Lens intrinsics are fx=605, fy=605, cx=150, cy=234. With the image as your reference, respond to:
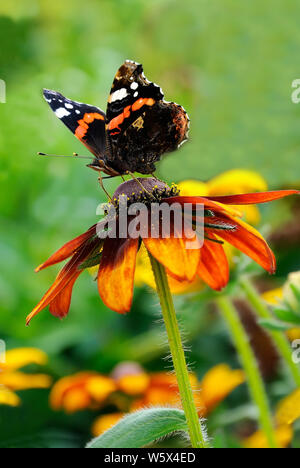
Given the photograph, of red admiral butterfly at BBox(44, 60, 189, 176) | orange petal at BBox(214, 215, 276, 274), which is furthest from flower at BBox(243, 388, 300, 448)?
red admiral butterfly at BBox(44, 60, 189, 176)

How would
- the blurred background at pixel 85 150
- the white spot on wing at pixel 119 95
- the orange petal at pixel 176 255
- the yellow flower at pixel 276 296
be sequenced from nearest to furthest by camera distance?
the orange petal at pixel 176 255, the white spot on wing at pixel 119 95, the yellow flower at pixel 276 296, the blurred background at pixel 85 150

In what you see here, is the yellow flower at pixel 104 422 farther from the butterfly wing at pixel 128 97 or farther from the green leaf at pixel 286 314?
the butterfly wing at pixel 128 97

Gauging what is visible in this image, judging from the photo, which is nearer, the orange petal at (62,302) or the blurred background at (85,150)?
the orange petal at (62,302)

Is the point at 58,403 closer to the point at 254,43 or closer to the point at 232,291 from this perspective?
the point at 232,291

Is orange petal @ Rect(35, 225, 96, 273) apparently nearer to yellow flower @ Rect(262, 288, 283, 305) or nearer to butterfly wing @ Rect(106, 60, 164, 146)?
butterfly wing @ Rect(106, 60, 164, 146)

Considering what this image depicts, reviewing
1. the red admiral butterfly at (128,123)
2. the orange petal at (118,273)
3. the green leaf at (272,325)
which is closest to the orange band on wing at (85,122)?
the red admiral butterfly at (128,123)

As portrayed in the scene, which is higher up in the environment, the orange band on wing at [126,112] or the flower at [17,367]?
the orange band on wing at [126,112]

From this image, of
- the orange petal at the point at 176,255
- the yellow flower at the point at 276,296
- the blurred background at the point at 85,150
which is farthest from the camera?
the blurred background at the point at 85,150

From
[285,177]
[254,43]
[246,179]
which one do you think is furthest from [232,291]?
[254,43]
